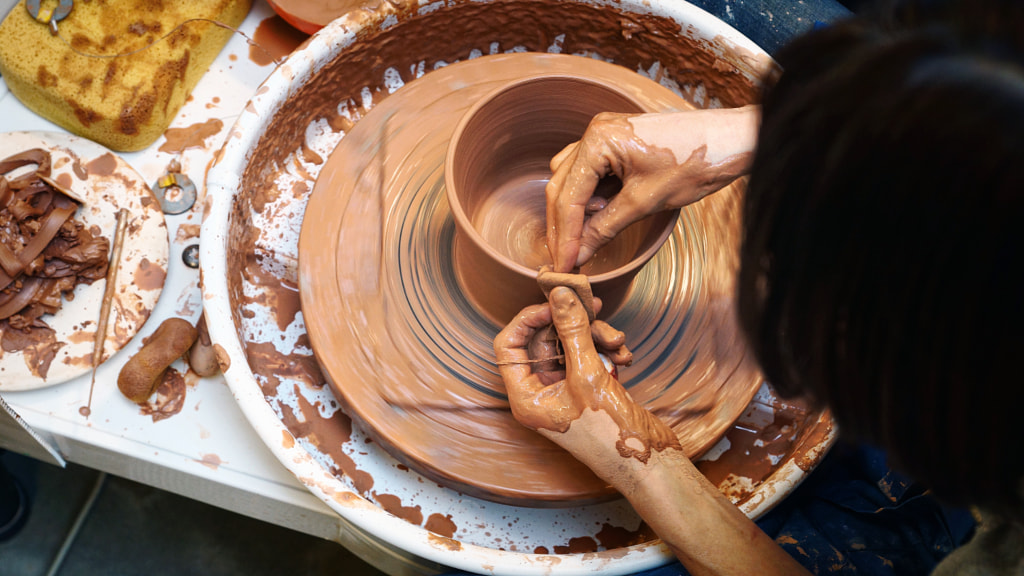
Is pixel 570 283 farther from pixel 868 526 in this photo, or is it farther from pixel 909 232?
pixel 868 526

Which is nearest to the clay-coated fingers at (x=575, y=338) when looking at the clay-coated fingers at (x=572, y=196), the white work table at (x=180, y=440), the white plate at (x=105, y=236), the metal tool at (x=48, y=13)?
the clay-coated fingers at (x=572, y=196)

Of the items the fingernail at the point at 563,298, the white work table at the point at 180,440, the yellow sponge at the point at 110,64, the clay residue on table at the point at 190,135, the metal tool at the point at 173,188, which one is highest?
the fingernail at the point at 563,298

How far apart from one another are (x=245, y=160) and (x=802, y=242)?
1157 millimetres

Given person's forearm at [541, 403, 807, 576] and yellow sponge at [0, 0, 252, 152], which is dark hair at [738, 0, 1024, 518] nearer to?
person's forearm at [541, 403, 807, 576]

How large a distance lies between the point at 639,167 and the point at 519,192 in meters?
0.44

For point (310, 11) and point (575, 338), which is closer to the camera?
point (575, 338)

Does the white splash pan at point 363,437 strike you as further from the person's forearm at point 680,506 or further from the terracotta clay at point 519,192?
the terracotta clay at point 519,192

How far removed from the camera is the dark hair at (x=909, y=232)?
556mm

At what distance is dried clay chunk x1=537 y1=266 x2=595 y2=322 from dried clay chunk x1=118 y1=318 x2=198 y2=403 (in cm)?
85

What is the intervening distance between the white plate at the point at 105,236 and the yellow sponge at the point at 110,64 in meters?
0.09

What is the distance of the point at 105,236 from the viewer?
62.7 inches

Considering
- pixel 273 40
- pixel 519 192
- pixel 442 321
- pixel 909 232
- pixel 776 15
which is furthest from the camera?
pixel 273 40

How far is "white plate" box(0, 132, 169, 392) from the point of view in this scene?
147 centimetres

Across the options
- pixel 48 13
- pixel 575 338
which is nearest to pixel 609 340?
pixel 575 338
